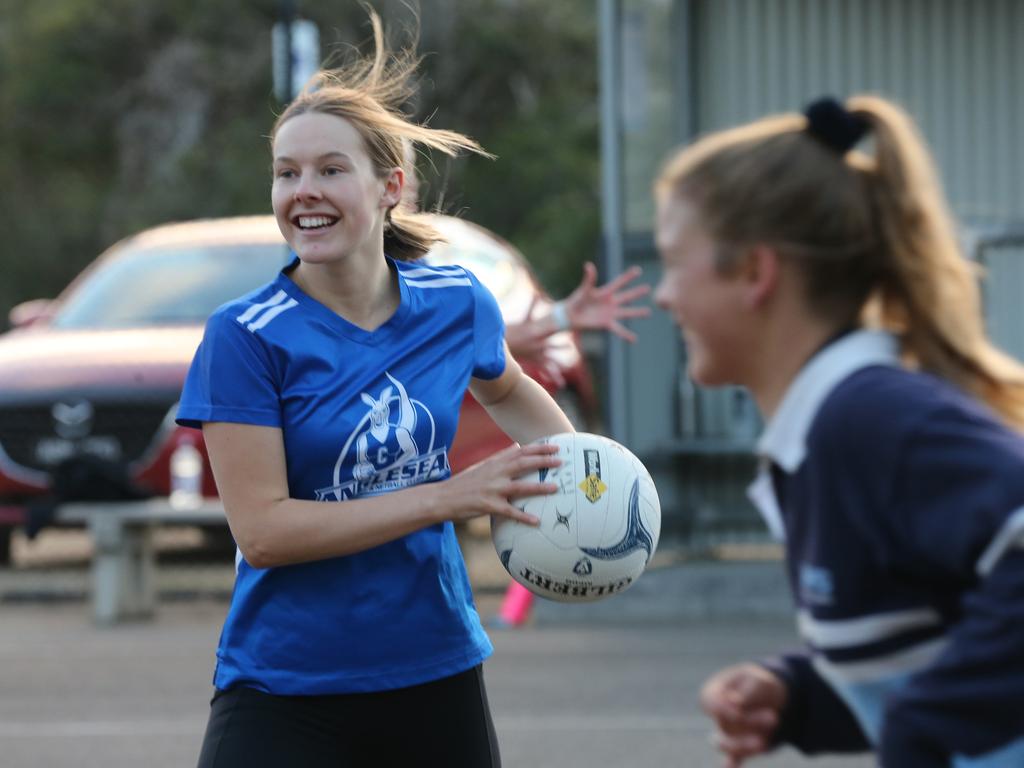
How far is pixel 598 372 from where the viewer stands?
65.9 ft

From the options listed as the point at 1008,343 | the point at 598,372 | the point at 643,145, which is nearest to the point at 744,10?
the point at 643,145

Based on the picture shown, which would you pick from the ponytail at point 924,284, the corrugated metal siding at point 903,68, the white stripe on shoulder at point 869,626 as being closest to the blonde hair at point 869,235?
the ponytail at point 924,284

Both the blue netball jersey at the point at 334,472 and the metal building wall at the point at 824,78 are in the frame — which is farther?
the metal building wall at the point at 824,78

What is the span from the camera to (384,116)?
4.09m

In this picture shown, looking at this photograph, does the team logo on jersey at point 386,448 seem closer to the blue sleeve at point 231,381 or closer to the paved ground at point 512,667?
the blue sleeve at point 231,381

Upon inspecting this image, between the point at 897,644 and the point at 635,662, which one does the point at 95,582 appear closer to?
the point at 635,662

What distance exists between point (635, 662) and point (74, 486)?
136 inches

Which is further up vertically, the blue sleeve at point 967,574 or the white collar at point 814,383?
the white collar at point 814,383

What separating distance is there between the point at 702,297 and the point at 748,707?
23.3 inches

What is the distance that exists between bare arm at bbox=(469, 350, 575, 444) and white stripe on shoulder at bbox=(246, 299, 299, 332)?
0.50 meters

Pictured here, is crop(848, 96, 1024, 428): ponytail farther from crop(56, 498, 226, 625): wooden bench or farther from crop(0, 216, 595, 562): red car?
crop(56, 498, 226, 625): wooden bench

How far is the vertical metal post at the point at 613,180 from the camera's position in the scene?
11.8 meters

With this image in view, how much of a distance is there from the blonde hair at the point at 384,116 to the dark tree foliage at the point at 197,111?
Answer: 2652cm

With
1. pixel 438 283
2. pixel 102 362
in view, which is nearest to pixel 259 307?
pixel 438 283
